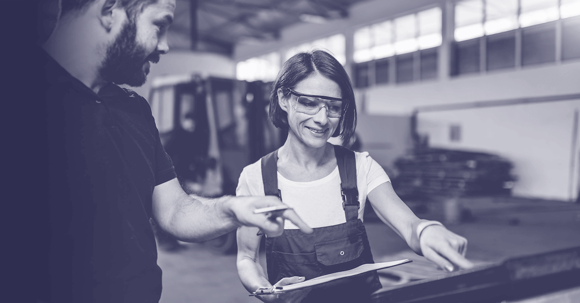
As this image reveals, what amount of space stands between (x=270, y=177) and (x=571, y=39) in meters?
1.64

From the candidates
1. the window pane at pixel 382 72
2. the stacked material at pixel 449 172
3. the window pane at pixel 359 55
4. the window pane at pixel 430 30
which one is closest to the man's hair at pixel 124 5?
the window pane at pixel 359 55

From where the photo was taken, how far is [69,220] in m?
0.80

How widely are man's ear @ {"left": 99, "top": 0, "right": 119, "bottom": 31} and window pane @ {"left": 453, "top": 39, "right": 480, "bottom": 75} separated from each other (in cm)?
752

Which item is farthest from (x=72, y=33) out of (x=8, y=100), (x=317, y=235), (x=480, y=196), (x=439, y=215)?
(x=480, y=196)

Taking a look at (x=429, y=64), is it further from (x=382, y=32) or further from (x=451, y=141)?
(x=451, y=141)

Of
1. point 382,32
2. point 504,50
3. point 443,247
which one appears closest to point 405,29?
point 382,32

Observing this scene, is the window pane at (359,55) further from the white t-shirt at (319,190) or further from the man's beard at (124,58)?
the man's beard at (124,58)

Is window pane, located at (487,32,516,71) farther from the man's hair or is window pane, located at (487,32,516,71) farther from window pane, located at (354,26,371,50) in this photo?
the man's hair

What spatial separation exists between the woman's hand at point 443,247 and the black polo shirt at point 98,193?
1.86 ft

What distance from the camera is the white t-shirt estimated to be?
118cm

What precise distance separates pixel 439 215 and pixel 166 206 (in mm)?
5560

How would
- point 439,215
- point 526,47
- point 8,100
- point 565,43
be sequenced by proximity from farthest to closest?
point 439,215 → point 526,47 → point 565,43 → point 8,100

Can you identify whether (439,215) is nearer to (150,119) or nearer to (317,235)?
(317,235)

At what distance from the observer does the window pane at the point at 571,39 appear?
1824 mm
